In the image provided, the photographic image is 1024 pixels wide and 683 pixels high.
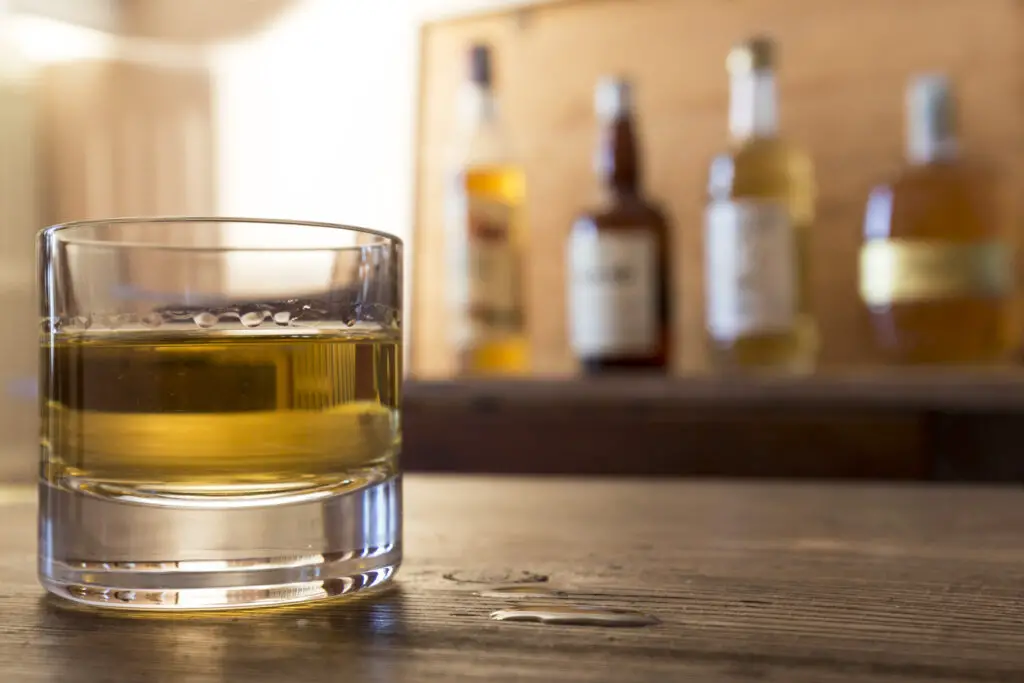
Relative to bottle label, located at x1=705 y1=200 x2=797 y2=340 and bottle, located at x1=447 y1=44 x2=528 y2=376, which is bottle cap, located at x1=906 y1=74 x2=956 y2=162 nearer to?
bottle label, located at x1=705 y1=200 x2=797 y2=340

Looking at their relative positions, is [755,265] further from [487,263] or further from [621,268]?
[487,263]

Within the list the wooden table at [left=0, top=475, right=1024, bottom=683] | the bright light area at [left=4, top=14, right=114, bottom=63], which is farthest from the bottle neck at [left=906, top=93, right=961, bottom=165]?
the bright light area at [left=4, top=14, right=114, bottom=63]

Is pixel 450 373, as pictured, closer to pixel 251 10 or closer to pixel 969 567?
pixel 251 10

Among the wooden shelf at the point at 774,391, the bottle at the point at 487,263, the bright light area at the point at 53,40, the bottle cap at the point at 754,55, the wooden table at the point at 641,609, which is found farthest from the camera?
the bright light area at the point at 53,40


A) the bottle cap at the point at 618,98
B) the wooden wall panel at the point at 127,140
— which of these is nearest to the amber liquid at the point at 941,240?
the bottle cap at the point at 618,98

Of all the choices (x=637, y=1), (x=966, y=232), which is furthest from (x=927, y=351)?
(x=637, y=1)

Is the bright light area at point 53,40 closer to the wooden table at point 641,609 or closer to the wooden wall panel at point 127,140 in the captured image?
the wooden wall panel at point 127,140
